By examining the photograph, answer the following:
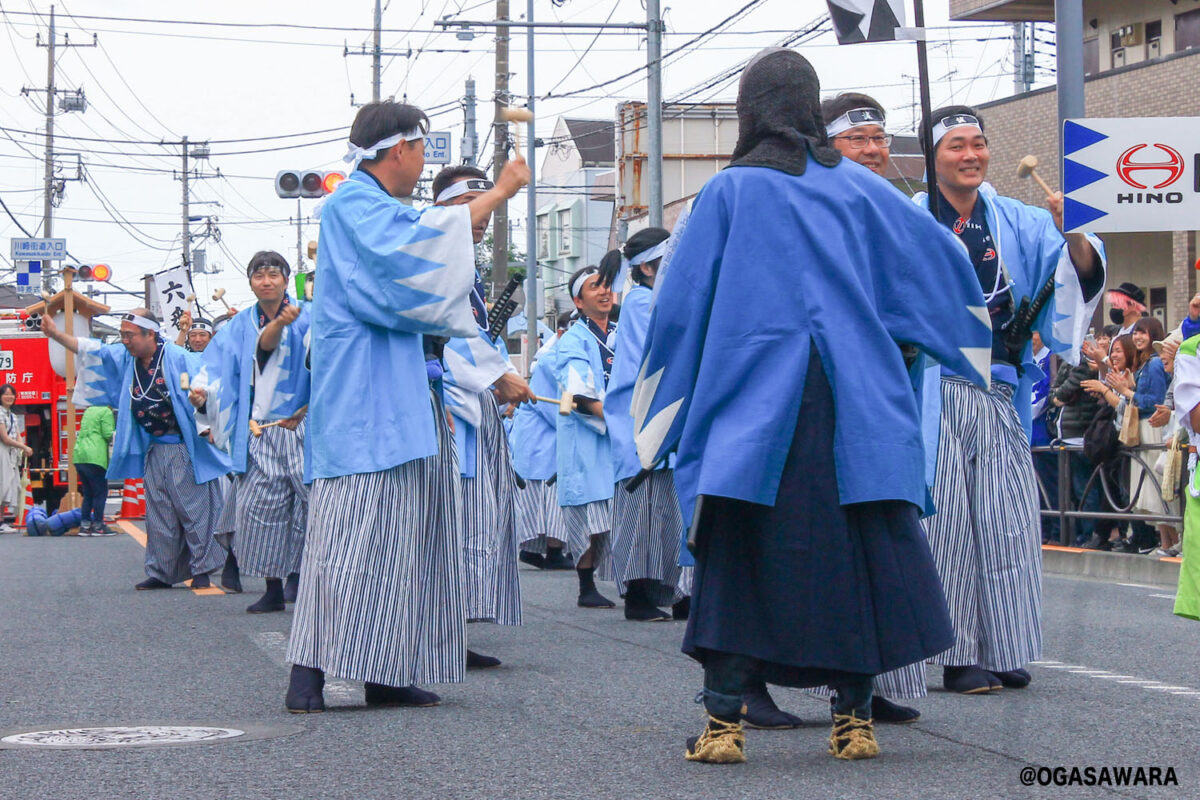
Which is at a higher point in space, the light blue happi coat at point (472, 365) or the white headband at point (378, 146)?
the white headband at point (378, 146)

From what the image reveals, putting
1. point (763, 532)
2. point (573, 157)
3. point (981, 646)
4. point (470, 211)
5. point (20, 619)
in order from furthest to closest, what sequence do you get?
point (573, 157)
point (20, 619)
point (981, 646)
point (470, 211)
point (763, 532)

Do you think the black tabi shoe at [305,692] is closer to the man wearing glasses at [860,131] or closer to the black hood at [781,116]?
the black hood at [781,116]

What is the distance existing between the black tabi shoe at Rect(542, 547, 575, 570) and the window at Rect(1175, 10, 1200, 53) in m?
13.0

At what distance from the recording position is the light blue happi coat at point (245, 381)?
344 inches

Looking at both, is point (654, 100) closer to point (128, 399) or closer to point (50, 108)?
point (128, 399)

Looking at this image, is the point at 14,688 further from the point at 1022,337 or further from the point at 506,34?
the point at 506,34

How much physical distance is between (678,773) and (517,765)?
43 cm

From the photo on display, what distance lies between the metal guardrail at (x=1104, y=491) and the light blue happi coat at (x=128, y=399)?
5.53 meters

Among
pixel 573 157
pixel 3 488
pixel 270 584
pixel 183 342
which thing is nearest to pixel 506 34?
pixel 3 488

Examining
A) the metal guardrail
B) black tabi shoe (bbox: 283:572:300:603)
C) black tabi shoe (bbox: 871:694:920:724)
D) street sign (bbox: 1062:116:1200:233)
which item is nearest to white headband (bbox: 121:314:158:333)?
black tabi shoe (bbox: 283:572:300:603)

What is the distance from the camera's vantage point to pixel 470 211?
5.18 meters

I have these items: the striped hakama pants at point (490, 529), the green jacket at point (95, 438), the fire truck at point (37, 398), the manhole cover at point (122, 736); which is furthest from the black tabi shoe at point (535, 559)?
the fire truck at point (37, 398)

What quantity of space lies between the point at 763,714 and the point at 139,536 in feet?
45.0

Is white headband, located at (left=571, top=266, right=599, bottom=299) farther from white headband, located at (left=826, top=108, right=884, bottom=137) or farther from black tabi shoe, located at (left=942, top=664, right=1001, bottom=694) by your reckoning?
black tabi shoe, located at (left=942, top=664, right=1001, bottom=694)
